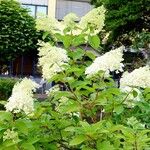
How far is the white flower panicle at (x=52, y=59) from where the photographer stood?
2564mm

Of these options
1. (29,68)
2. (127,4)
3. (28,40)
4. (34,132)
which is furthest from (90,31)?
(29,68)

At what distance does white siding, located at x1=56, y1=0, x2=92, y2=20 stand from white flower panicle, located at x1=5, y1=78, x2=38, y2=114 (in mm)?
22781

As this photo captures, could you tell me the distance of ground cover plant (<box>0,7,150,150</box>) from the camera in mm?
2139

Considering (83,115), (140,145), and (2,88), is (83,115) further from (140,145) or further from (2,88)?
(2,88)

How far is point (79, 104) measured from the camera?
2.47 metres

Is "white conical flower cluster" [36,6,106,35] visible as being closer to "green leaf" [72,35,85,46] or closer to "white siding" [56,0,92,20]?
"green leaf" [72,35,85,46]

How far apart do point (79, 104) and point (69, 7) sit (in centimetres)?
2318

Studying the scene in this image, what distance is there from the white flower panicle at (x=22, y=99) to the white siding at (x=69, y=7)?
74.7 feet

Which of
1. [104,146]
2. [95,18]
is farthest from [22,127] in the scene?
[95,18]

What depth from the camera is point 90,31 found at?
2787mm

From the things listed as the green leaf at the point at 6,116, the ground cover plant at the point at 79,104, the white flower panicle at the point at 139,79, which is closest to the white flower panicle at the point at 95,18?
the ground cover plant at the point at 79,104

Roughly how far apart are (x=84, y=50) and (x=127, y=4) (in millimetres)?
11395

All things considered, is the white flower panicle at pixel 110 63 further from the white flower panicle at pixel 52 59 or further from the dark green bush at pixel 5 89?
the dark green bush at pixel 5 89

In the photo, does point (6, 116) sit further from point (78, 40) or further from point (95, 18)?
point (95, 18)
